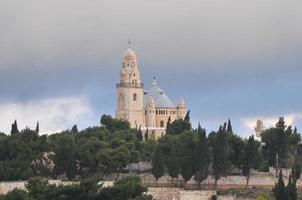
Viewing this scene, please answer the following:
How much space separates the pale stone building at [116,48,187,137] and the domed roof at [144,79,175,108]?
0.11 m

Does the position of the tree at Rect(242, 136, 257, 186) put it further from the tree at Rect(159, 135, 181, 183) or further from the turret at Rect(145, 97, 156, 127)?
the turret at Rect(145, 97, 156, 127)

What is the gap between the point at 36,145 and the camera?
81000 mm

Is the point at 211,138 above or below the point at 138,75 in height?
below

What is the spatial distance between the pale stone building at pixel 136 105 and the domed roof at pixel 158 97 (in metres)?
0.11

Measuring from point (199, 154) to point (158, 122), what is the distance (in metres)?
34.2

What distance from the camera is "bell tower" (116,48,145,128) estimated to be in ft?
358

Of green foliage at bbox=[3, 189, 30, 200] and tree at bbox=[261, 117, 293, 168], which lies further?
tree at bbox=[261, 117, 293, 168]

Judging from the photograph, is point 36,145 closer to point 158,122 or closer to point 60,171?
point 60,171

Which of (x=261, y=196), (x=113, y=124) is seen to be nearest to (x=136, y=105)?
(x=113, y=124)

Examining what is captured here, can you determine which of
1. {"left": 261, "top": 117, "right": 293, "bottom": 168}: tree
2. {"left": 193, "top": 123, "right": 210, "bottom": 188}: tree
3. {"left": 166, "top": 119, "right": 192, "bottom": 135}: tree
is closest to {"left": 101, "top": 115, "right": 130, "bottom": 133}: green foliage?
{"left": 166, "top": 119, "right": 192, "bottom": 135}: tree

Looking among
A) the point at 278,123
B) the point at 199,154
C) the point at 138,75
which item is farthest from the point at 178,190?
the point at 138,75

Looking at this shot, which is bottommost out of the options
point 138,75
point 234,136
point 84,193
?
point 84,193

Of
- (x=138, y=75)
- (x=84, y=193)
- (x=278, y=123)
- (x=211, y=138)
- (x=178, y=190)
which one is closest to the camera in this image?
(x=84, y=193)

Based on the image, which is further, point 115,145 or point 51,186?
point 115,145
